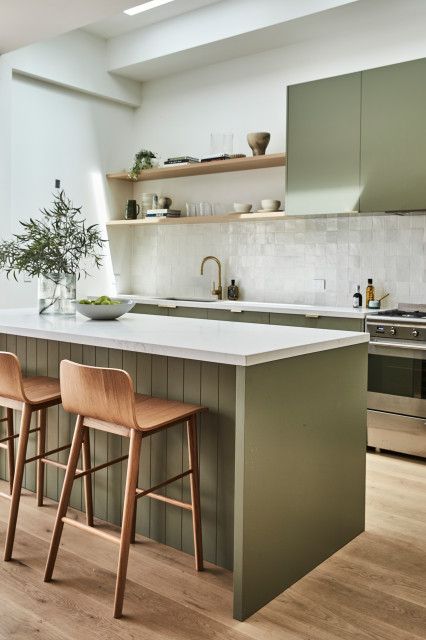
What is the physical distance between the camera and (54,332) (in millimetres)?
2605

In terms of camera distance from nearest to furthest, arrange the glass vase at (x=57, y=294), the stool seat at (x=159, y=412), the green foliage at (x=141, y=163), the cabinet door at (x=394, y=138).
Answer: the stool seat at (x=159, y=412)
the glass vase at (x=57, y=294)
the cabinet door at (x=394, y=138)
the green foliage at (x=141, y=163)

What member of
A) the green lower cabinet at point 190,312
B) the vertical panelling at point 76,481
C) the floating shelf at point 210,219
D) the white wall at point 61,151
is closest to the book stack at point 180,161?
the floating shelf at point 210,219

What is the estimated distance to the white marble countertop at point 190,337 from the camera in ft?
6.88

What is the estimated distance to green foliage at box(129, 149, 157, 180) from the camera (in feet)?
19.1

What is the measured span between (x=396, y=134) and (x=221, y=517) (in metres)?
2.88

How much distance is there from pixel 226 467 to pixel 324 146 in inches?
111

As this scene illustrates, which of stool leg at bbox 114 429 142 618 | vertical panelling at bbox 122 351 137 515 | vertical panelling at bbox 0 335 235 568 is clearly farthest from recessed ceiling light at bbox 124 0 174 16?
stool leg at bbox 114 429 142 618

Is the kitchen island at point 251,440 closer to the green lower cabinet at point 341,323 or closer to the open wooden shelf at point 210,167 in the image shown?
the green lower cabinet at point 341,323

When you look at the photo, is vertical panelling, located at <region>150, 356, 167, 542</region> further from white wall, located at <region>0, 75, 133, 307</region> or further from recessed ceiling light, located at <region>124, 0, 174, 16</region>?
recessed ceiling light, located at <region>124, 0, 174, 16</region>

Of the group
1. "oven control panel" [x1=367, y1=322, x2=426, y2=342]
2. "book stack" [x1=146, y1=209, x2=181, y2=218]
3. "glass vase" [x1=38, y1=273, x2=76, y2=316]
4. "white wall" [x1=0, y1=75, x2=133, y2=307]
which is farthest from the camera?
"book stack" [x1=146, y1=209, x2=181, y2=218]

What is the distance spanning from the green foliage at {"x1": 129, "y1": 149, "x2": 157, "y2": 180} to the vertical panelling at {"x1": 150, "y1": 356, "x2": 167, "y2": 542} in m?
3.58

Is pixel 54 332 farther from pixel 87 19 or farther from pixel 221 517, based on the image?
pixel 87 19

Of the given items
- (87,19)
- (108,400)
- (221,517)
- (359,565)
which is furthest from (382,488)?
(87,19)

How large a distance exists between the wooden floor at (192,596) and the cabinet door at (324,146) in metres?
2.42
